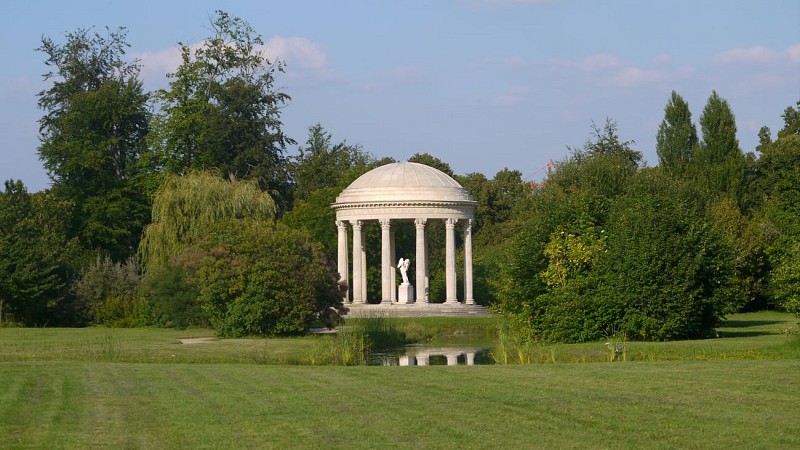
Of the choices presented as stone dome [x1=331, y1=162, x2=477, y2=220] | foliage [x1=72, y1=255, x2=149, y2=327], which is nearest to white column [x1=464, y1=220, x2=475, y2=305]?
stone dome [x1=331, y1=162, x2=477, y2=220]

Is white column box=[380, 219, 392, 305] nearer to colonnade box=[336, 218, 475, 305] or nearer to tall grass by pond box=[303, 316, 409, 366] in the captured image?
colonnade box=[336, 218, 475, 305]

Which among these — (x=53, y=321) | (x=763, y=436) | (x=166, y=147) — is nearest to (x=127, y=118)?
(x=166, y=147)

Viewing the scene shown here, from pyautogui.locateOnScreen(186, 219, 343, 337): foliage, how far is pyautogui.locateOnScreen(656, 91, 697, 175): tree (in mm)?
38276

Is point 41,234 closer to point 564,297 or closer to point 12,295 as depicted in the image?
point 12,295

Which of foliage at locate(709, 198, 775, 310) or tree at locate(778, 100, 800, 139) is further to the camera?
tree at locate(778, 100, 800, 139)

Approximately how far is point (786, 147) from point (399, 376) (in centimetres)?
6345

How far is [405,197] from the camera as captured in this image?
6738cm

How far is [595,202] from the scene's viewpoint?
1772 inches

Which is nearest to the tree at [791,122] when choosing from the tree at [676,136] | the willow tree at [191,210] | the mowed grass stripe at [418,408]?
the tree at [676,136]

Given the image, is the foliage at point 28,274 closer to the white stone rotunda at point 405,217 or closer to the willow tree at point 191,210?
the willow tree at point 191,210

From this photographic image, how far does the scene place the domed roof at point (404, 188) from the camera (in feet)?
222

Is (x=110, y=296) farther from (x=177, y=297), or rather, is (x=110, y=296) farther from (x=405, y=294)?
(x=405, y=294)

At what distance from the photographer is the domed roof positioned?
67.6m

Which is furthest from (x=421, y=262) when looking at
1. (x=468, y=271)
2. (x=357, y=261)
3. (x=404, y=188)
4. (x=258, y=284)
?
(x=258, y=284)
